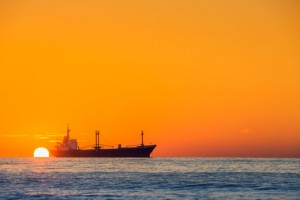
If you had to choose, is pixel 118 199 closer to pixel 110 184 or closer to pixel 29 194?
pixel 29 194

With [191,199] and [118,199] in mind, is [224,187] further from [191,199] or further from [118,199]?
[118,199]

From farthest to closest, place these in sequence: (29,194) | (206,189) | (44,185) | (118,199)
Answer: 1. (44,185)
2. (206,189)
3. (29,194)
4. (118,199)

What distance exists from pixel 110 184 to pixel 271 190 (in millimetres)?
17861

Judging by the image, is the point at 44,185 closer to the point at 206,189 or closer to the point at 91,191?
the point at 91,191

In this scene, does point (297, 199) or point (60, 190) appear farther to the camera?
point (60, 190)

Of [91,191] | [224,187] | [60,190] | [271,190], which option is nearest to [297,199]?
[271,190]

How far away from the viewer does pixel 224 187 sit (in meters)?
60.5

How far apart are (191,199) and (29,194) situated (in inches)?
574

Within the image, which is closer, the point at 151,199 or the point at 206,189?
the point at 151,199

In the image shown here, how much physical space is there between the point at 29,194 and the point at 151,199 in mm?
→ 11332

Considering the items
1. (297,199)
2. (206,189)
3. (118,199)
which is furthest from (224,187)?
(118,199)

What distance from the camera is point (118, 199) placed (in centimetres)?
4775

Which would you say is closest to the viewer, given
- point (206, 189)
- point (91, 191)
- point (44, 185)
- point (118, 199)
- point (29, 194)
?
point (118, 199)

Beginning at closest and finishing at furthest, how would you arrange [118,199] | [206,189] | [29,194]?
[118,199] → [29,194] → [206,189]
